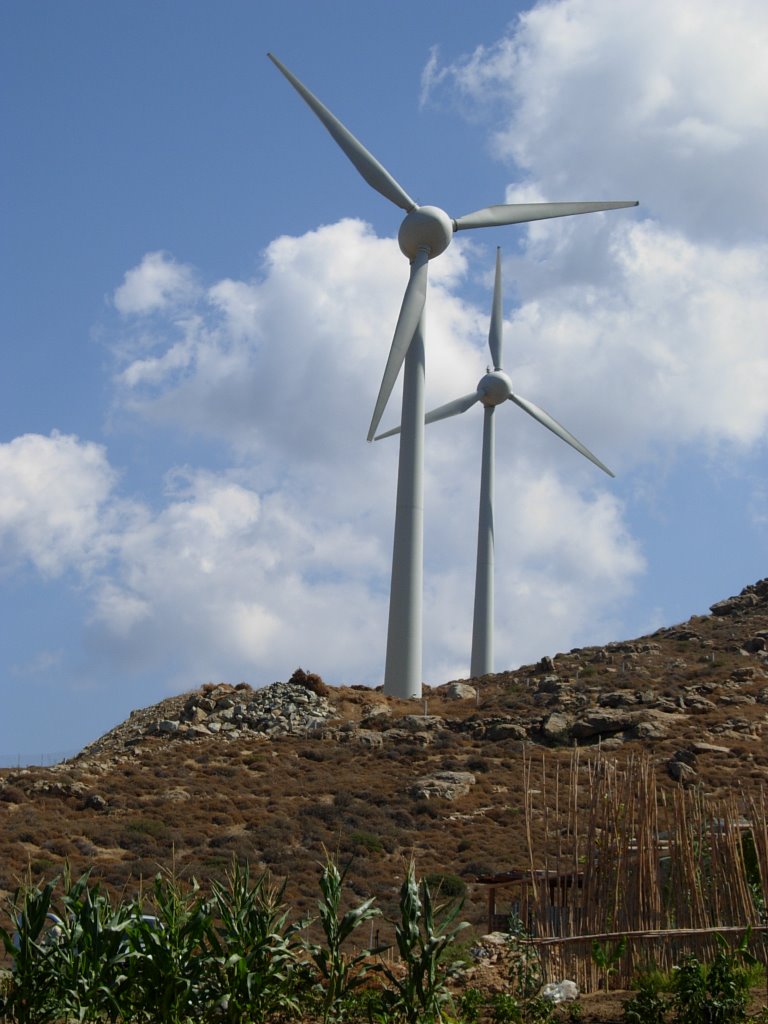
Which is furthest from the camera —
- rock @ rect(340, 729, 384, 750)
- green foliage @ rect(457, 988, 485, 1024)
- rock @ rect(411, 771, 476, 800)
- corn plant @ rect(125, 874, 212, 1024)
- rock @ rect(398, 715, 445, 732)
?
rock @ rect(398, 715, 445, 732)

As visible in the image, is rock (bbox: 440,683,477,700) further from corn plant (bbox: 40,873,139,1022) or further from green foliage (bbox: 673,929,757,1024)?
corn plant (bbox: 40,873,139,1022)

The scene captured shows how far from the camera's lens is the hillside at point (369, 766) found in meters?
37.1

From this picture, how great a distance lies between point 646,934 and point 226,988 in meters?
5.92

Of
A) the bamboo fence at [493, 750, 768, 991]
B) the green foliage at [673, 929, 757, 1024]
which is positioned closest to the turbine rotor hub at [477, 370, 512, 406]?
the bamboo fence at [493, 750, 768, 991]

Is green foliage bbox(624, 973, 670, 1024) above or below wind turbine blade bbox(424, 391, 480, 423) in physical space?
below

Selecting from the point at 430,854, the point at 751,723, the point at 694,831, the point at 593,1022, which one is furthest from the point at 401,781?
the point at 593,1022

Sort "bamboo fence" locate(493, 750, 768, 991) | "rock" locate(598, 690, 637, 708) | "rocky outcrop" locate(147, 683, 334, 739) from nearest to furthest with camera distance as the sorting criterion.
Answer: "bamboo fence" locate(493, 750, 768, 991)
"rock" locate(598, 690, 637, 708)
"rocky outcrop" locate(147, 683, 334, 739)

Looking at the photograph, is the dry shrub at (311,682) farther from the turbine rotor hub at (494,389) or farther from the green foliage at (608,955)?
the green foliage at (608,955)

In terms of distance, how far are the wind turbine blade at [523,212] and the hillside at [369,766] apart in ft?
83.0

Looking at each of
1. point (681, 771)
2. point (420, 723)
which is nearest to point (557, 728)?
point (420, 723)

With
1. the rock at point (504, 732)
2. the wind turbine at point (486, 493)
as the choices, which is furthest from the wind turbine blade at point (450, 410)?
the rock at point (504, 732)

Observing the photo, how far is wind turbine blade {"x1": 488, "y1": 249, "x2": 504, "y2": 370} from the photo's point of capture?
80688 millimetres

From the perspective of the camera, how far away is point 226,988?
12.2 metres

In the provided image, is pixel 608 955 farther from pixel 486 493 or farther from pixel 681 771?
pixel 486 493
